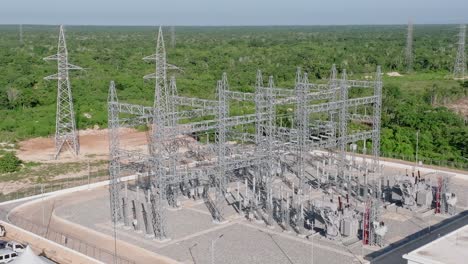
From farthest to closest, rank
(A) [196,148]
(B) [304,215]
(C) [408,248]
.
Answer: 1. (A) [196,148]
2. (B) [304,215]
3. (C) [408,248]

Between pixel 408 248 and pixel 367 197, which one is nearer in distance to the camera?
pixel 408 248

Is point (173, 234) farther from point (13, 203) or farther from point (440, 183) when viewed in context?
point (440, 183)

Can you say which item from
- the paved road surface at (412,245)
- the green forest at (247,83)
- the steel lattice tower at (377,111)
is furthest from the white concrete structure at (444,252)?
the green forest at (247,83)

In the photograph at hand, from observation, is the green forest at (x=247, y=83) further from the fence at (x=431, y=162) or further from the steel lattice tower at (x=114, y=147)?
the steel lattice tower at (x=114, y=147)

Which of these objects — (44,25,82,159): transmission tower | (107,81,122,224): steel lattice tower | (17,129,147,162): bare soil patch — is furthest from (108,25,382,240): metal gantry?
(44,25,82,159): transmission tower

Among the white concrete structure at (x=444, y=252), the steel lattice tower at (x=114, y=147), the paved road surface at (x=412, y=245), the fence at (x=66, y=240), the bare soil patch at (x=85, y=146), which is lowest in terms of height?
the bare soil patch at (x=85, y=146)

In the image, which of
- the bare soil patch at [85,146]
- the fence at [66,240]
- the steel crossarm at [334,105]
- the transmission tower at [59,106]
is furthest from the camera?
the bare soil patch at [85,146]

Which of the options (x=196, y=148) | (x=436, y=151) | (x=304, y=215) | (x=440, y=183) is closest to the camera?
(x=304, y=215)

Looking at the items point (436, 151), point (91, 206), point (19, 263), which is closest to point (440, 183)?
point (436, 151)
